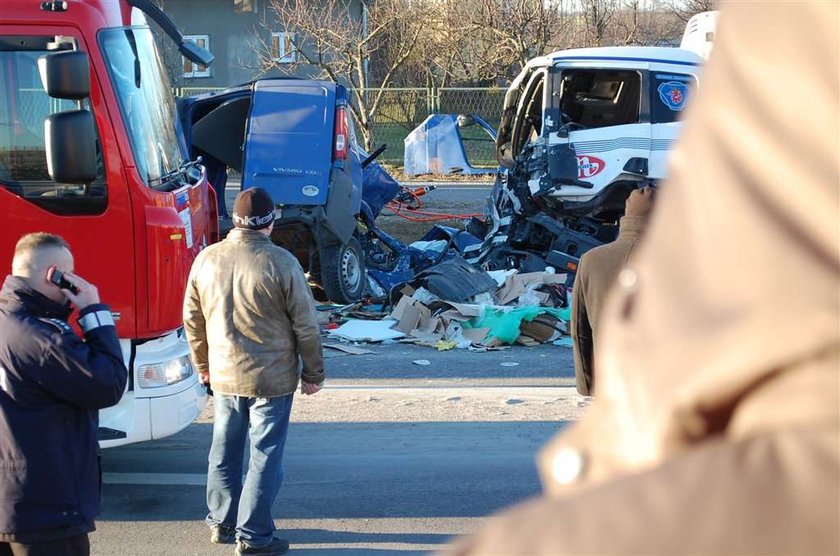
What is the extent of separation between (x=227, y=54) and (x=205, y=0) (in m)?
2.11

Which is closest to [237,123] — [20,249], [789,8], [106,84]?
[106,84]

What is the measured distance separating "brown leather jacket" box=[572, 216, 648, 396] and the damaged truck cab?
586 centimetres

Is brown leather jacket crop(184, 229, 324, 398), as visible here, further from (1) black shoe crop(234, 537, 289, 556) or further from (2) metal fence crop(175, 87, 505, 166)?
(2) metal fence crop(175, 87, 505, 166)

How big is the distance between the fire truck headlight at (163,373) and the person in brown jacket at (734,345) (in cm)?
468

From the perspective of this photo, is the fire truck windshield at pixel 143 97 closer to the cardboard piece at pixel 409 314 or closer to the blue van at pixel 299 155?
the blue van at pixel 299 155

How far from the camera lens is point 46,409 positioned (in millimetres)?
3662

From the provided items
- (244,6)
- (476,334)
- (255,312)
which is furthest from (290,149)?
(244,6)

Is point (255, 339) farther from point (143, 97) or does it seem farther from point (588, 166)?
point (588, 166)

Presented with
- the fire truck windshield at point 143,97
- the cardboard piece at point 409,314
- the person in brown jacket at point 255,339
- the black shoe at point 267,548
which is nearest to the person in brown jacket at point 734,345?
the person in brown jacket at point 255,339

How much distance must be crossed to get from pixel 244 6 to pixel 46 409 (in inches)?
1271

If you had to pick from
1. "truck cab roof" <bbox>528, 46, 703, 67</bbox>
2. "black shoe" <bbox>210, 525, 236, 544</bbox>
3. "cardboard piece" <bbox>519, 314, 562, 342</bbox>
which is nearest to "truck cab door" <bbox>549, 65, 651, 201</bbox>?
"truck cab roof" <bbox>528, 46, 703, 67</bbox>

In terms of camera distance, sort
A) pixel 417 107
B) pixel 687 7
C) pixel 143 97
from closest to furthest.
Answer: pixel 143 97 < pixel 417 107 < pixel 687 7

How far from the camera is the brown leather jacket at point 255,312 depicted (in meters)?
4.86

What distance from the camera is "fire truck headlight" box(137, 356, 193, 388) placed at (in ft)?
17.9
